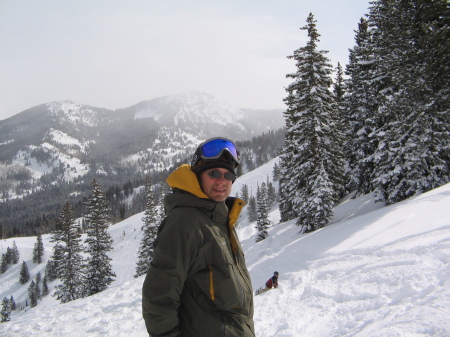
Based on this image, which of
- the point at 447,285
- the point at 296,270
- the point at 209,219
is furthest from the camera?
the point at 296,270

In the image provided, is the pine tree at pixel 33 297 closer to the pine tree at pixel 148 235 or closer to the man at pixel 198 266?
the pine tree at pixel 148 235

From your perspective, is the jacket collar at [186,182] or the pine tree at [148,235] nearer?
the jacket collar at [186,182]

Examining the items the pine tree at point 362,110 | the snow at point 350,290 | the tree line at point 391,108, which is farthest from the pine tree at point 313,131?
the snow at point 350,290

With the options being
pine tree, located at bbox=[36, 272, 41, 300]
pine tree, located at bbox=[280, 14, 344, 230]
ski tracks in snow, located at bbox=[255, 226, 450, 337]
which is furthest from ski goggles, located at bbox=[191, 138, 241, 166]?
pine tree, located at bbox=[36, 272, 41, 300]

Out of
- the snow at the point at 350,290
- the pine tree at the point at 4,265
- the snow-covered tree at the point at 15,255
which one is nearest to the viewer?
the snow at the point at 350,290

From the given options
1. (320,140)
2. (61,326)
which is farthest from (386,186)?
(61,326)

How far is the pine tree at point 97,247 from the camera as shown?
2842 centimetres

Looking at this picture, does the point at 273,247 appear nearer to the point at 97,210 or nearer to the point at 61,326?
the point at 61,326

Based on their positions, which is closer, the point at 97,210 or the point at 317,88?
the point at 317,88

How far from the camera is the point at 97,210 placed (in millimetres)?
30391

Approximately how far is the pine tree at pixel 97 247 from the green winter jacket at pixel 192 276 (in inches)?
1149

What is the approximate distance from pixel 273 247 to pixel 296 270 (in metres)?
7.30

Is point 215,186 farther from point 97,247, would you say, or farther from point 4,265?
point 4,265

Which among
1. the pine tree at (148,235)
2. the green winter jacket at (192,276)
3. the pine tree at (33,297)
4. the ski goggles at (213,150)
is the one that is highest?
the ski goggles at (213,150)
